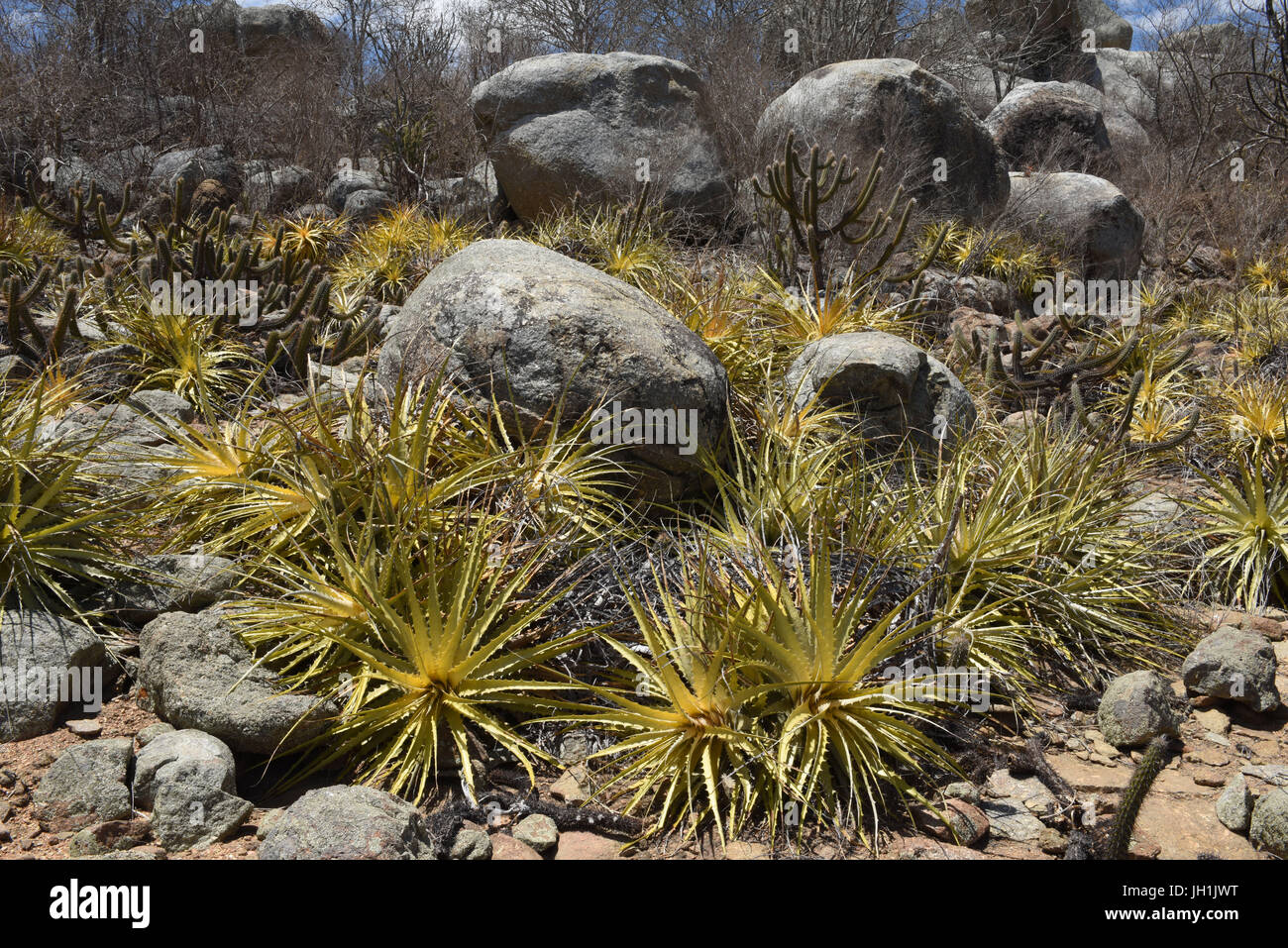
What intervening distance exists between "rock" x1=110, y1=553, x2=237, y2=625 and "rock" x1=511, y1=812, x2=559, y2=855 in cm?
152

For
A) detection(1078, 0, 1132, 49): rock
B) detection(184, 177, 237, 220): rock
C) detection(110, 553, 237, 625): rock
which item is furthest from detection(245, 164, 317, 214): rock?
detection(1078, 0, 1132, 49): rock

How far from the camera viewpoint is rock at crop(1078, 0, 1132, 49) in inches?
934

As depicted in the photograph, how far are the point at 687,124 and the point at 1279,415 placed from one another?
7.38 m

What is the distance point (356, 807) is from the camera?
2.48 meters

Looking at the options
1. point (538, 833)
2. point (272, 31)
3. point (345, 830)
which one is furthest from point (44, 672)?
point (272, 31)

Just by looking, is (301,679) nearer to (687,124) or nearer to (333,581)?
(333,581)

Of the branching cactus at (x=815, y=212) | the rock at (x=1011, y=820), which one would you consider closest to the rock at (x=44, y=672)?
the rock at (x=1011, y=820)

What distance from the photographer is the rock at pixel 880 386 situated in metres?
5.52

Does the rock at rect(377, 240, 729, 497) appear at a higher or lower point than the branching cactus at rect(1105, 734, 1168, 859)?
higher

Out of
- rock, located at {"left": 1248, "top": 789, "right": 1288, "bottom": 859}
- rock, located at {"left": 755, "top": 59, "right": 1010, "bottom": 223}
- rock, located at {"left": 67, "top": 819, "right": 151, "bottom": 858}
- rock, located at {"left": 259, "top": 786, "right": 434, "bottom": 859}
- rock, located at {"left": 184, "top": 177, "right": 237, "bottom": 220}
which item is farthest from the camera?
rock, located at {"left": 755, "top": 59, "right": 1010, "bottom": 223}

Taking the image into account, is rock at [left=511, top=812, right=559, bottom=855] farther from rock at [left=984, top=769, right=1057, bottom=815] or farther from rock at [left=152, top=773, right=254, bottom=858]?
rock at [left=984, top=769, right=1057, bottom=815]

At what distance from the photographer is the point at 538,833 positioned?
286 cm

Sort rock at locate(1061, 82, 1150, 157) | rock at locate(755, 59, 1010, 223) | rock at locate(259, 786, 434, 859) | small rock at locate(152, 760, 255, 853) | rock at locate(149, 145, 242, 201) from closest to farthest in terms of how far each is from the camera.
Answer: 1. rock at locate(259, 786, 434, 859)
2. small rock at locate(152, 760, 255, 853)
3. rock at locate(755, 59, 1010, 223)
4. rock at locate(149, 145, 242, 201)
5. rock at locate(1061, 82, 1150, 157)

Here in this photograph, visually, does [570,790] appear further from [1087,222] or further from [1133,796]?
[1087,222]
